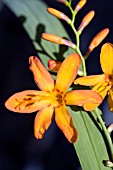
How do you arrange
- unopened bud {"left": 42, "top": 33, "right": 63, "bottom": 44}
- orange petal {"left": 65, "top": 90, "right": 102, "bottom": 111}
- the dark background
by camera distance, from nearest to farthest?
orange petal {"left": 65, "top": 90, "right": 102, "bottom": 111}, unopened bud {"left": 42, "top": 33, "right": 63, "bottom": 44}, the dark background

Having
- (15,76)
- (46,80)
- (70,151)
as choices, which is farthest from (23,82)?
(46,80)

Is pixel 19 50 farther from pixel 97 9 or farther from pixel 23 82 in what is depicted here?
pixel 97 9

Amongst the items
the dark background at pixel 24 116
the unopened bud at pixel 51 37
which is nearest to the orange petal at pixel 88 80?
the unopened bud at pixel 51 37

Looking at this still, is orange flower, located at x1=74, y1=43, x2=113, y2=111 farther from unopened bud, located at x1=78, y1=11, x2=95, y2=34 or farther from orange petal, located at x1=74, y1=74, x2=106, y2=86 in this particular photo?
unopened bud, located at x1=78, y1=11, x2=95, y2=34

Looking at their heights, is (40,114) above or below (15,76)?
below

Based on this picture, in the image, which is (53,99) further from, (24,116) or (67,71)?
(24,116)

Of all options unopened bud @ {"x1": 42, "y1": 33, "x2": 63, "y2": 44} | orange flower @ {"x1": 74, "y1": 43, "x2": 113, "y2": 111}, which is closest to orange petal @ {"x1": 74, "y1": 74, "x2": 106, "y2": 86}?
orange flower @ {"x1": 74, "y1": 43, "x2": 113, "y2": 111}

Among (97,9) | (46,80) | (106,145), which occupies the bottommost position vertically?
(106,145)
